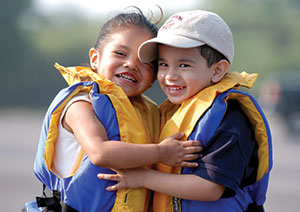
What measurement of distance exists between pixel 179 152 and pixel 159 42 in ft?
1.74

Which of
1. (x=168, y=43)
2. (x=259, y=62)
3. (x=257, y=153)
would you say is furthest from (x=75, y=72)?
(x=259, y=62)

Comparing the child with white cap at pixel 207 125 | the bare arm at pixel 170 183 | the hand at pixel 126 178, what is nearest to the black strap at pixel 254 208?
the child with white cap at pixel 207 125

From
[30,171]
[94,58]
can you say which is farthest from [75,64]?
[94,58]

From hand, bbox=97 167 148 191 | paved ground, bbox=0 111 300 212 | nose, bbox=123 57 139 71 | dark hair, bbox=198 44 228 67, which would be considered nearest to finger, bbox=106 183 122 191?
hand, bbox=97 167 148 191

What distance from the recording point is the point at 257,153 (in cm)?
230

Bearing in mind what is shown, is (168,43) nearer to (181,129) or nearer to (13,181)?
(181,129)

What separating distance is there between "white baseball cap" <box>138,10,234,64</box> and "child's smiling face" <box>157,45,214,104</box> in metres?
0.06

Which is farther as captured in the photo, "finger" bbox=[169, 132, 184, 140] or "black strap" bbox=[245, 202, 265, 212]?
"black strap" bbox=[245, 202, 265, 212]

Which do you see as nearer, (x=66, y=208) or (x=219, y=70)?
(x=66, y=208)

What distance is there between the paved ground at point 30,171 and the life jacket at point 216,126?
4.18 metres

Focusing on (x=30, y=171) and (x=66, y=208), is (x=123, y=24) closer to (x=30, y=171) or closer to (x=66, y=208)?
(x=66, y=208)

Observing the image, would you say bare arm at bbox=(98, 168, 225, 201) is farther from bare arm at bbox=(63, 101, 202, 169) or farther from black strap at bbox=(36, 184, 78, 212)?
black strap at bbox=(36, 184, 78, 212)

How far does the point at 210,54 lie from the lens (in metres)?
2.30

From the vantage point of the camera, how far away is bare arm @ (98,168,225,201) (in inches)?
82.7
